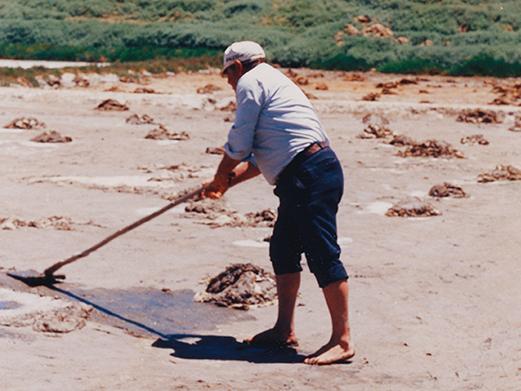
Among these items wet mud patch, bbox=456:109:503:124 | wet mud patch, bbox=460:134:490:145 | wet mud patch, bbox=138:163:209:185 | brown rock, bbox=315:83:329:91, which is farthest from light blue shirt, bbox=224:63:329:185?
brown rock, bbox=315:83:329:91

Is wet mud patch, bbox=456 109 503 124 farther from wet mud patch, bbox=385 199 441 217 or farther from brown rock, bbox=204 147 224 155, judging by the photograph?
wet mud patch, bbox=385 199 441 217

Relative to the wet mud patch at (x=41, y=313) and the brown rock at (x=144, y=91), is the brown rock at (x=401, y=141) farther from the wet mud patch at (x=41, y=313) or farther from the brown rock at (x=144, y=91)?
the wet mud patch at (x=41, y=313)

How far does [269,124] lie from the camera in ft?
20.2

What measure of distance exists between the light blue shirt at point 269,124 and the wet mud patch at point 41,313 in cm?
140

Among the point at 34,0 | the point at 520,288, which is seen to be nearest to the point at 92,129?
the point at 520,288

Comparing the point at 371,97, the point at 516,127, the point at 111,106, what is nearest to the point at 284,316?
the point at 516,127

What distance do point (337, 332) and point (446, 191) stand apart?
20.5ft

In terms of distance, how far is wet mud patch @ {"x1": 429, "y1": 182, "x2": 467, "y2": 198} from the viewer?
12.2 m

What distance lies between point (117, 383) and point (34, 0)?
36.5 m

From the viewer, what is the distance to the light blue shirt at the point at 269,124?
612cm

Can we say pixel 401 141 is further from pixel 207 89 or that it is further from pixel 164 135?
pixel 207 89

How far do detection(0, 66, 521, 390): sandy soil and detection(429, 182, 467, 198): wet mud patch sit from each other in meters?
0.11

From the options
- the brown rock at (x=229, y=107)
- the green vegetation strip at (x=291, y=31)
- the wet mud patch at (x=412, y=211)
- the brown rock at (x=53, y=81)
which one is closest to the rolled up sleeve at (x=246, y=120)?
the wet mud patch at (x=412, y=211)

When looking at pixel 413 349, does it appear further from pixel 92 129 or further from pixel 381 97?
pixel 381 97
